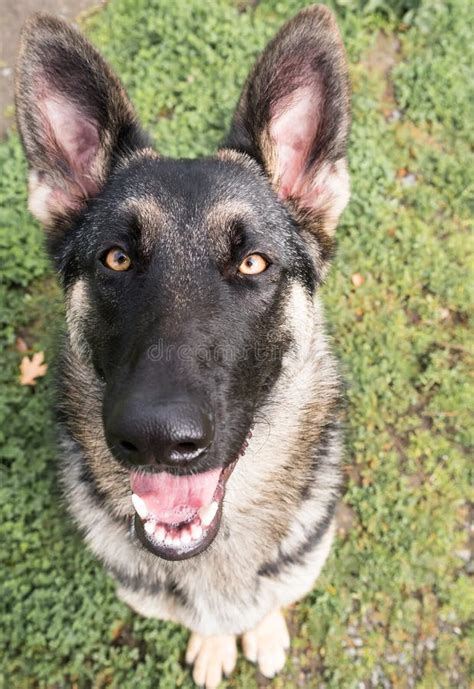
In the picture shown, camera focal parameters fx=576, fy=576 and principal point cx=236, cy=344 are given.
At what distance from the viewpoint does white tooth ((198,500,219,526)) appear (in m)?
2.79

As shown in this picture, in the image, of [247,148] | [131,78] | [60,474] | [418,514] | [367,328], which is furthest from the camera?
[131,78]

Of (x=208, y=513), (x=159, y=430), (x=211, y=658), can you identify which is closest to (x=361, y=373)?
(x=211, y=658)

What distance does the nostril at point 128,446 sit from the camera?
2273 millimetres

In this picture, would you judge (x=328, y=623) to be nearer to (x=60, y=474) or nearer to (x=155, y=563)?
(x=155, y=563)

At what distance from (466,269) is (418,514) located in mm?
2428

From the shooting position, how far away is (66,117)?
3.10 m

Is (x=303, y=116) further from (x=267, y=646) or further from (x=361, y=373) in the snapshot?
(x=267, y=646)

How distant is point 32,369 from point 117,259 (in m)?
2.49

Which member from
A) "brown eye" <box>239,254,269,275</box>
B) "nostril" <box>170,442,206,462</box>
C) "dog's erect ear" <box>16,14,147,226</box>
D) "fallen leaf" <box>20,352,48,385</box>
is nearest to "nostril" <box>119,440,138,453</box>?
"nostril" <box>170,442,206,462</box>

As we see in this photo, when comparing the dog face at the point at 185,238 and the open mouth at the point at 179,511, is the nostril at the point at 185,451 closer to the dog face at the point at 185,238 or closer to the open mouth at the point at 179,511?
the dog face at the point at 185,238

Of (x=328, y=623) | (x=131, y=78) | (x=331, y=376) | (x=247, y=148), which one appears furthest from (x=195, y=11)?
(x=328, y=623)

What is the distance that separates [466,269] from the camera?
18.6ft

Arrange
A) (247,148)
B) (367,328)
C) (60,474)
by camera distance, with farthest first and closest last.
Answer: (367,328)
(60,474)
(247,148)

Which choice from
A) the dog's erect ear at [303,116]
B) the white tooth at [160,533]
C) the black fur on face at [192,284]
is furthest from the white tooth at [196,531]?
the dog's erect ear at [303,116]
